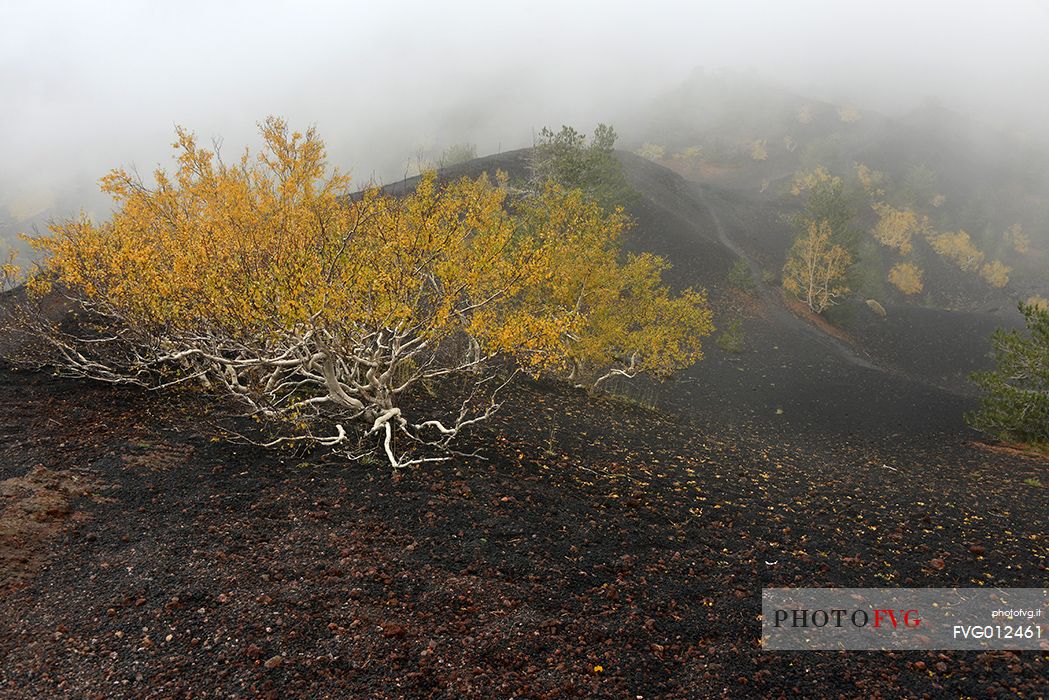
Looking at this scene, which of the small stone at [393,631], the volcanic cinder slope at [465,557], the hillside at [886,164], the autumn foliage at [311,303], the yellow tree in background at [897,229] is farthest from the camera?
the hillside at [886,164]

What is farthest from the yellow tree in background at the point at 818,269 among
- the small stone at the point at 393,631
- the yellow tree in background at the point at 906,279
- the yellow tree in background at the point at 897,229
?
the small stone at the point at 393,631

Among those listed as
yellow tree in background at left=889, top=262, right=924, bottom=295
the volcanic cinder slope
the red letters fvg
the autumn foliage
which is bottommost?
yellow tree in background at left=889, top=262, right=924, bottom=295

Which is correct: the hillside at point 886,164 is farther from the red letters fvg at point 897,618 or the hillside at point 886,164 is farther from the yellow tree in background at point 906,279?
the red letters fvg at point 897,618

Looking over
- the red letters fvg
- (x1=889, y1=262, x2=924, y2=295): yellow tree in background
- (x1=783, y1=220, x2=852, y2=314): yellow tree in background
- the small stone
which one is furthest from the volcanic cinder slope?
(x1=889, y1=262, x2=924, y2=295): yellow tree in background

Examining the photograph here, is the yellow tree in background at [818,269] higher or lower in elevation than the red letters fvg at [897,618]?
higher

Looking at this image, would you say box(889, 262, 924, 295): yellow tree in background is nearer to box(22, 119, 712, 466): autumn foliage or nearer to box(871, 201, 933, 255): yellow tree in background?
box(871, 201, 933, 255): yellow tree in background

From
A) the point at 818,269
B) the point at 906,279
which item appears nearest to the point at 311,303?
the point at 818,269

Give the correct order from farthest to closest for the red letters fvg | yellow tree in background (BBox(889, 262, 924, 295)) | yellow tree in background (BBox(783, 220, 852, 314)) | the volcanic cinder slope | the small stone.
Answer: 1. yellow tree in background (BBox(889, 262, 924, 295))
2. yellow tree in background (BBox(783, 220, 852, 314))
3. the red letters fvg
4. the small stone
5. the volcanic cinder slope

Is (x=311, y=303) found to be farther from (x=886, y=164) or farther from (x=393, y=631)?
(x=886, y=164)

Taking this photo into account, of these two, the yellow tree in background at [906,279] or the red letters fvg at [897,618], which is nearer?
the red letters fvg at [897,618]

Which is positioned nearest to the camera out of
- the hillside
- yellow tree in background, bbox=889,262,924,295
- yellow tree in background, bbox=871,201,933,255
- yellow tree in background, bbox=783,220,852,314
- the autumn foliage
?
the autumn foliage

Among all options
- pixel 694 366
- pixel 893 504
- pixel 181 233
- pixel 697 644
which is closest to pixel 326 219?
pixel 181 233

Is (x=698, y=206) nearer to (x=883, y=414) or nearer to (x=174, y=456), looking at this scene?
(x=883, y=414)

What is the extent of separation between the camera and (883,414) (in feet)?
62.1
